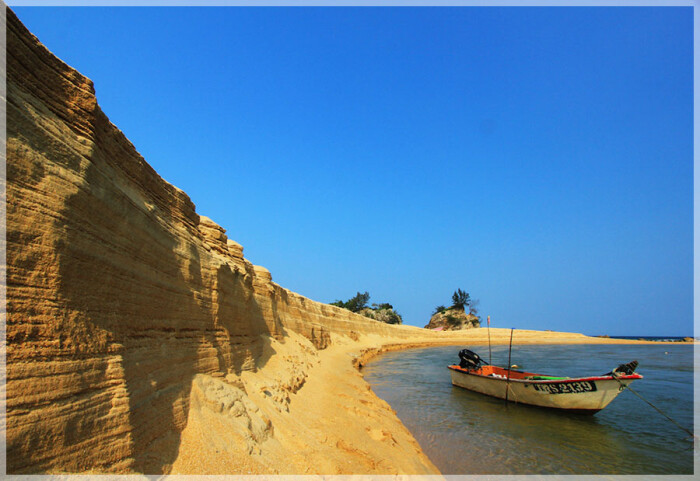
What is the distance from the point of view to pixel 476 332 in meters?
77.3

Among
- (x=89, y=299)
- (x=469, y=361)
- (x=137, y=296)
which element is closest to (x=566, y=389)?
(x=469, y=361)

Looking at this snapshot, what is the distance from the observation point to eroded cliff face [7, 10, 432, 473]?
3932 mm

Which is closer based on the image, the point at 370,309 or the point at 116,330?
the point at 116,330

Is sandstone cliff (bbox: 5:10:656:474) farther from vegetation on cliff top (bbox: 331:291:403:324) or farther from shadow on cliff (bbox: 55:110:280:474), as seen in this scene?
vegetation on cliff top (bbox: 331:291:403:324)

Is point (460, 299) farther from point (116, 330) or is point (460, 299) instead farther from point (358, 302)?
point (116, 330)

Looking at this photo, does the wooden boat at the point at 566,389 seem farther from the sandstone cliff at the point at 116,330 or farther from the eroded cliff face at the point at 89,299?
the eroded cliff face at the point at 89,299

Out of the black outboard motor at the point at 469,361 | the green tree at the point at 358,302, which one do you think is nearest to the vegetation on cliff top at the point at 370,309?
the green tree at the point at 358,302

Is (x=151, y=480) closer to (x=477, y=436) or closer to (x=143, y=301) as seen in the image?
(x=143, y=301)

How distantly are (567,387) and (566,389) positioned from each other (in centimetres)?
13

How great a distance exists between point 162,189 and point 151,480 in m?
5.83

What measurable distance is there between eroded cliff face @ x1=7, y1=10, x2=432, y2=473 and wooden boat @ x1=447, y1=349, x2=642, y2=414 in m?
13.1

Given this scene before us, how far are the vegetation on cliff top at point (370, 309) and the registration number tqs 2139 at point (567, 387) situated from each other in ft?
202

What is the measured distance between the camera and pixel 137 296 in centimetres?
615

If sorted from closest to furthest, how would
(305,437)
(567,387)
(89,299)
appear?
(89,299) < (305,437) < (567,387)
